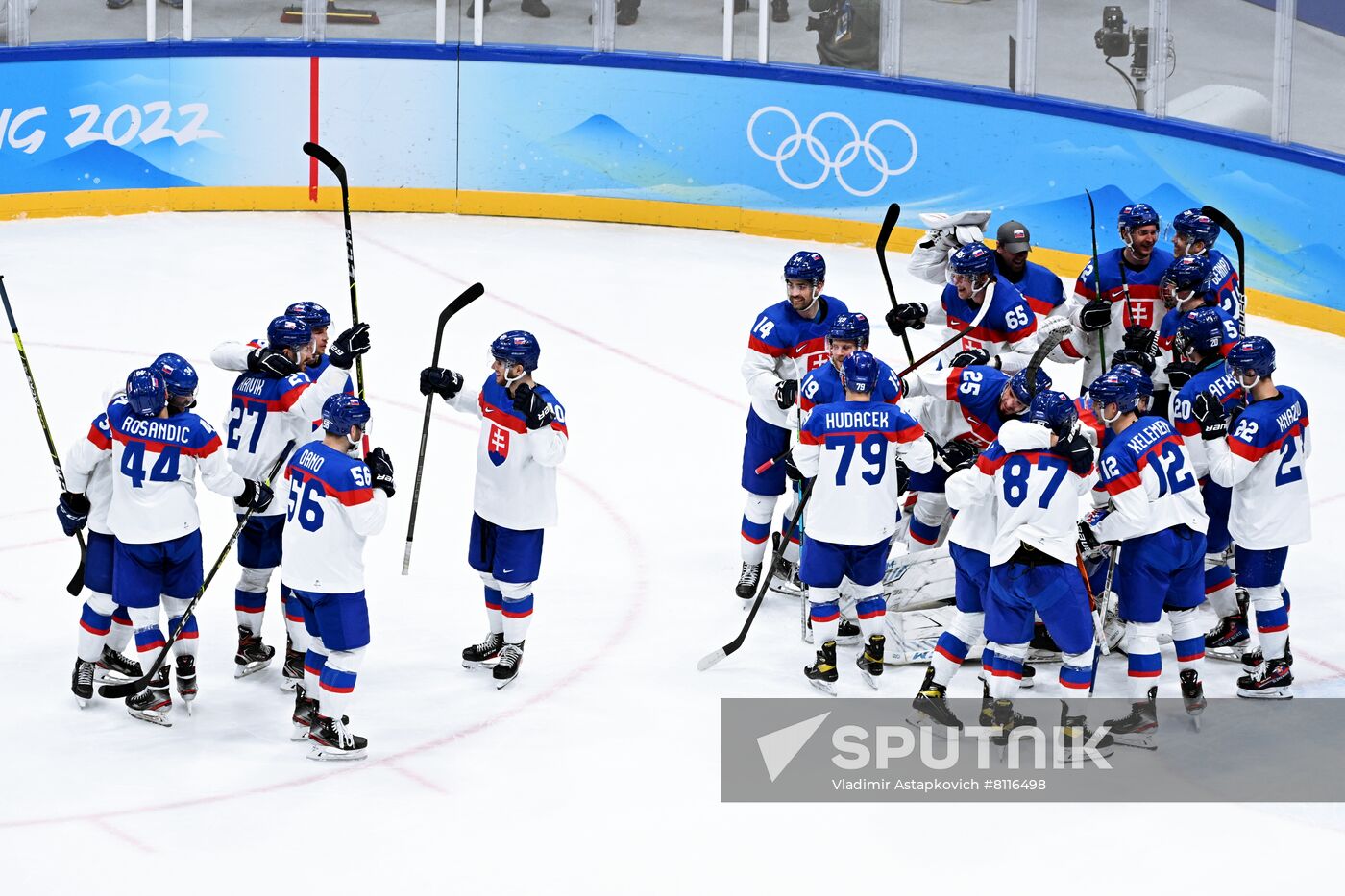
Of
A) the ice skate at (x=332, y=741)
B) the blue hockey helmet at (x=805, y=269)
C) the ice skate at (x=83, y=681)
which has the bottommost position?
the ice skate at (x=332, y=741)

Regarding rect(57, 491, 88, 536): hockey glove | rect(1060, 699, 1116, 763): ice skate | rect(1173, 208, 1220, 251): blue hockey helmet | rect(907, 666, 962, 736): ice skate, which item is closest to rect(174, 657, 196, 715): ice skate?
rect(57, 491, 88, 536): hockey glove

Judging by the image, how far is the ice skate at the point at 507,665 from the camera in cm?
735

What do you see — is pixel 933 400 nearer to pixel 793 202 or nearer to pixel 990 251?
pixel 990 251

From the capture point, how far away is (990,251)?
8.20 metres

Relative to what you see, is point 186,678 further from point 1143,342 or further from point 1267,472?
point 1143,342

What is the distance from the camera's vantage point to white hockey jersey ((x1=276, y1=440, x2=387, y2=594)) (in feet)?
21.2

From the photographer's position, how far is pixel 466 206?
14125mm

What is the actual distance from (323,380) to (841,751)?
7.76 feet

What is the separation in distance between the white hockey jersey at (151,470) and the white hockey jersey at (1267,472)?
12.4 ft

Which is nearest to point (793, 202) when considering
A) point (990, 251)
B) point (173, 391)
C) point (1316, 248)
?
point (1316, 248)

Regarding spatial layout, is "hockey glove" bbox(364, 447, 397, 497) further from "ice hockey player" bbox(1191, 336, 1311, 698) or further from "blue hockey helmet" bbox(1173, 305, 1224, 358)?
"blue hockey helmet" bbox(1173, 305, 1224, 358)

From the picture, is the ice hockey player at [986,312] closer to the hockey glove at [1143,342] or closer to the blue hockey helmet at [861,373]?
the hockey glove at [1143,342]

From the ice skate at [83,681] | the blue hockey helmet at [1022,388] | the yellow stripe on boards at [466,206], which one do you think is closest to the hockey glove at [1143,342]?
the blue hockey helmet at [1022,388]

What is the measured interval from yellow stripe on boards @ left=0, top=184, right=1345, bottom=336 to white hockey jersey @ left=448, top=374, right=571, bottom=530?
6.61m
